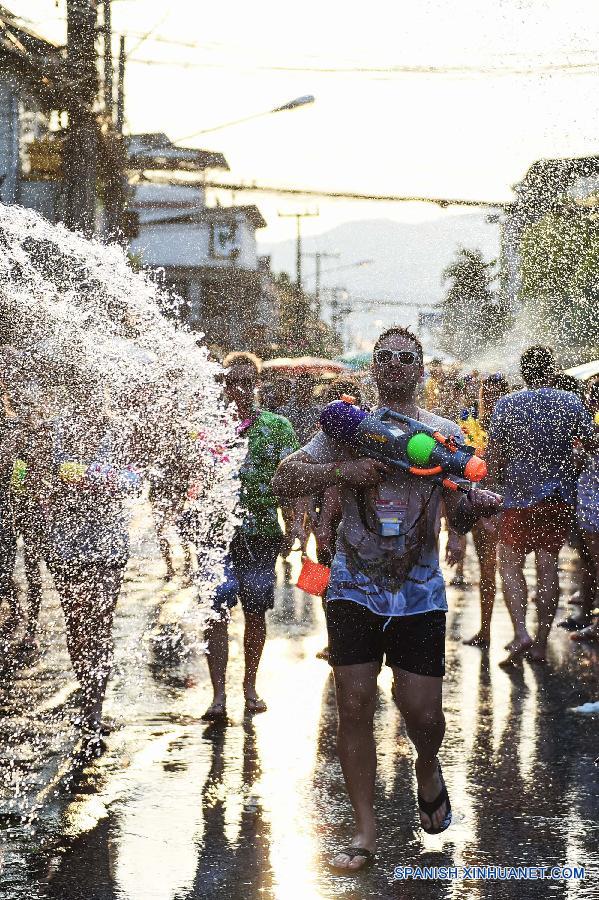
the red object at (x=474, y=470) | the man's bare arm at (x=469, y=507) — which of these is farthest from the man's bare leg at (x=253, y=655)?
the red object at (x=474, y=470)

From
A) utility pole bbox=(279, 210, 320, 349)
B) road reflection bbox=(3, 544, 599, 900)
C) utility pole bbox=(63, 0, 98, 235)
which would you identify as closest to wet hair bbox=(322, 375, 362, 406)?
road reflection bbox=(3, 544, 599, 900)

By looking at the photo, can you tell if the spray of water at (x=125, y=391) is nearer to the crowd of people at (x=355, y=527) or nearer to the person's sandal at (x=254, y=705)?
the crowd of people at (x=355, y=527)

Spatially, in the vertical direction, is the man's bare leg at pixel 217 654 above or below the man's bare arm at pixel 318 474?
below

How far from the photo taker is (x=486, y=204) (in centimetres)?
2427

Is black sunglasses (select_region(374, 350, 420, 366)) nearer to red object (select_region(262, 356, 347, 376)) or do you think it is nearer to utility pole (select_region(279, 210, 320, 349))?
red object (select_region(262, 356, 347, 376))

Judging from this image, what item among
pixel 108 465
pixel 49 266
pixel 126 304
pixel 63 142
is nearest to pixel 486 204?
pixel 63 142

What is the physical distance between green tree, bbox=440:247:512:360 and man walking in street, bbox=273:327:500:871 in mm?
40931

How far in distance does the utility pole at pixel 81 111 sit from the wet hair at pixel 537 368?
11.5m

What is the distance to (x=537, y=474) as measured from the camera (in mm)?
9055

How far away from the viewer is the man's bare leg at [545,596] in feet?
29.9

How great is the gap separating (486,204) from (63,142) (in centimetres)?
741

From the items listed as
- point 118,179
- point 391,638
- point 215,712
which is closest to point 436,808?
point 391,638

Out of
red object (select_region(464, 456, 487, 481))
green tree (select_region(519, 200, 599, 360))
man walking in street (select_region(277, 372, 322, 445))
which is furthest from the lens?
green tree (select_region(519, 200, 599, 360))

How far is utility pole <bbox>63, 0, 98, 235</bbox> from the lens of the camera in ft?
63.2
